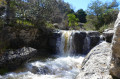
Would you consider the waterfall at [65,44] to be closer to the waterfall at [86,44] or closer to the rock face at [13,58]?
the waterfall at [86,44]

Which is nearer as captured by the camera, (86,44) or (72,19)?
(86,44)

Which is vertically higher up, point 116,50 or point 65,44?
point 116,50

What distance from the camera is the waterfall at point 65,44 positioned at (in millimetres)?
10680

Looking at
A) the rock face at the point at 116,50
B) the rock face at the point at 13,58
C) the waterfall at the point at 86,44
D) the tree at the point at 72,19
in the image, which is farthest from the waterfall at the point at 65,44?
the rock face at the point at 116,50

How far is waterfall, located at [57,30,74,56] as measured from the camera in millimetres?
10680

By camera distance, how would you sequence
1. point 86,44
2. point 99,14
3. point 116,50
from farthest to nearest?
1. point 99,14
2. point 86,44
3. point 116,50

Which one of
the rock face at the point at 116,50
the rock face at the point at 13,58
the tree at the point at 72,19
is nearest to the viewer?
the rock face at the point at 116,50

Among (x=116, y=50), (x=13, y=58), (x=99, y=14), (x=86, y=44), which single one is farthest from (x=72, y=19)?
(x=116, y=50)

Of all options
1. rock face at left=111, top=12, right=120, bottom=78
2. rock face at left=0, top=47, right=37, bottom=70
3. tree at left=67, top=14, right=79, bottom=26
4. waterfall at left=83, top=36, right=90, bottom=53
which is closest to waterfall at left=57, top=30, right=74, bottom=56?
waterfall at left=83, top=36, right=90, bottom=53

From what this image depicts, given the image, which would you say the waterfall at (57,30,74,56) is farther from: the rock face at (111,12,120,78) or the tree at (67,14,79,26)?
the rock face at (111,12,120,78)

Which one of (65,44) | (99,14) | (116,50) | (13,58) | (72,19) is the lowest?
(13,58)

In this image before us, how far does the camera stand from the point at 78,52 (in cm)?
1085

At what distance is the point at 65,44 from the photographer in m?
10.8

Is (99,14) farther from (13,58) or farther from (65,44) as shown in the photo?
(13,58)
